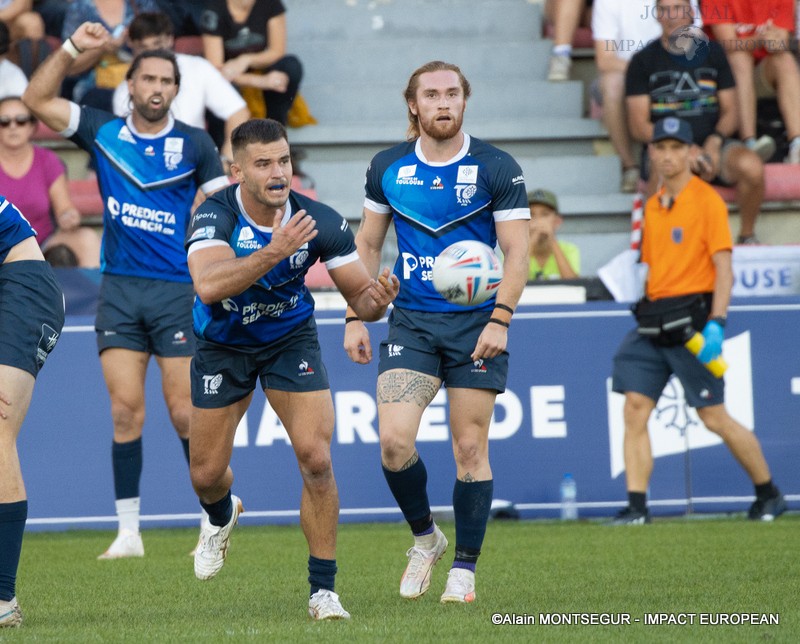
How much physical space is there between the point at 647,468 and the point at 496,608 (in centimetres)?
415

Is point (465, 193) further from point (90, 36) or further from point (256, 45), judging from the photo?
point (256, 45)

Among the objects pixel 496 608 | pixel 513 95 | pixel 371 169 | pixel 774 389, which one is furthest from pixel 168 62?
pixel 513 95

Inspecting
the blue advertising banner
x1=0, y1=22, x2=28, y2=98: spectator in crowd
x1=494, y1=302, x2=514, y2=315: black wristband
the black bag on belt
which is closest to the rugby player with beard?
x1=494, y1=302, x2=514, y2=315: black wristband

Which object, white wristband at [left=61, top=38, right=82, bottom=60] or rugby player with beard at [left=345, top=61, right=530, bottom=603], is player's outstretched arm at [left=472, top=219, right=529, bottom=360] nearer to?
rugby player with beard at [left=345, top=61, right=530, bottom=603]

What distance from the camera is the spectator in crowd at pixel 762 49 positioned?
43.3 feet

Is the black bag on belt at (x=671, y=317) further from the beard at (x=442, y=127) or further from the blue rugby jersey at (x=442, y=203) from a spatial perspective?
the beard at (x=442, y=127)

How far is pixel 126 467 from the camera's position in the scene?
8797mm

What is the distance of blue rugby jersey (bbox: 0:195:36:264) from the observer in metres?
5.80

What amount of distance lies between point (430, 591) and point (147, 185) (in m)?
3.24

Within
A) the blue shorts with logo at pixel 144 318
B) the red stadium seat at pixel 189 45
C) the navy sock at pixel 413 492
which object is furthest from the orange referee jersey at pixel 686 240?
the red stadium seat at pixel 189 45

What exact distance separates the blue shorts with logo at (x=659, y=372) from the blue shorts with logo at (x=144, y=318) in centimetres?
317

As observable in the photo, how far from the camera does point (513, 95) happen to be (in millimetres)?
14633

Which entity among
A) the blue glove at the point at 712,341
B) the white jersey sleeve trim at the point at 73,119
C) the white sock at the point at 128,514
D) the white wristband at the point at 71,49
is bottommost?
the white sock at the point at 128,514

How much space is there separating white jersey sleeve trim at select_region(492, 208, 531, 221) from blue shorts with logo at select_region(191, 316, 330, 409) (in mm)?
988
